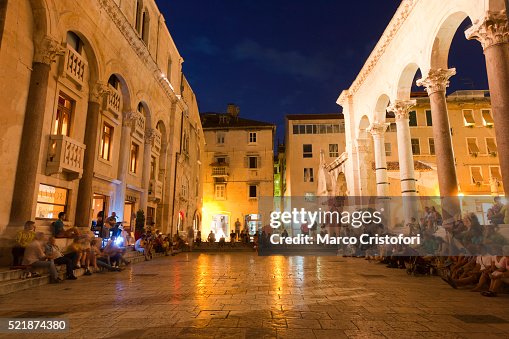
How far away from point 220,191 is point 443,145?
28.3 meters

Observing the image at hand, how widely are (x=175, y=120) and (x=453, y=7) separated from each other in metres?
18.6

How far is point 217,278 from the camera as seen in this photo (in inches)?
359

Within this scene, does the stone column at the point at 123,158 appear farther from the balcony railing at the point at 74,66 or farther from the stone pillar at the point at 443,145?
the stone pillar at the point at 443,145

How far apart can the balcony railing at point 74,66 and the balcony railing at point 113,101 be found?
1664 millimetres

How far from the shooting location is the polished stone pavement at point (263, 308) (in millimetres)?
4281

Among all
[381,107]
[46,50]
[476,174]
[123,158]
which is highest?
[381,107]

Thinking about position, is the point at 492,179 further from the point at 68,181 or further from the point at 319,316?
the point at 68,181

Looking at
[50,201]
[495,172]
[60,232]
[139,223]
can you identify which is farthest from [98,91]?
[495,172]

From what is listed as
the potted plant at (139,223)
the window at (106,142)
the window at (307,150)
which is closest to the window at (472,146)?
the window at (307,150)

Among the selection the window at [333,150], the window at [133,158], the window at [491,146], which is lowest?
the window at [133,158]

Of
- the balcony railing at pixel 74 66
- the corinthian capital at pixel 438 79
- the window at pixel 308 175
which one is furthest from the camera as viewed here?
the window at pixel 308 175

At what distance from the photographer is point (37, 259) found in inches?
320

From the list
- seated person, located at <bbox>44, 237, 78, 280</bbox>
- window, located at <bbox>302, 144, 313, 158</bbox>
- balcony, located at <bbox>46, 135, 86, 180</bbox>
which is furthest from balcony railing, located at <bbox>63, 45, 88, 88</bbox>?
window, located at <bbox>302, 144, 313, 158</bbox>

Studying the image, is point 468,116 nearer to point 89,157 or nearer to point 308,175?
point 308,175
